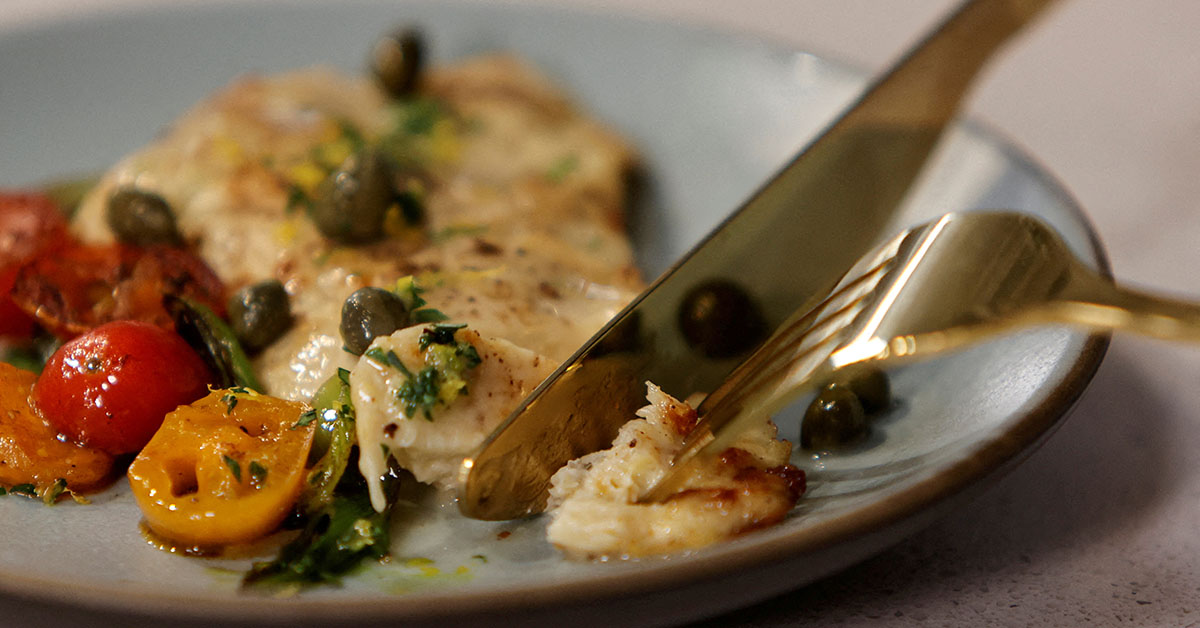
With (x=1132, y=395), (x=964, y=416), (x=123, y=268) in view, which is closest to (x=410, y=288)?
(x=123, y=268)

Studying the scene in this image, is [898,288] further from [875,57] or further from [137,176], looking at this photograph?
[875,57]

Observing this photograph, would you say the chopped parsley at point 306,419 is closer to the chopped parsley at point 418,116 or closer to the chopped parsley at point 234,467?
the chopped parsley at point 234,467

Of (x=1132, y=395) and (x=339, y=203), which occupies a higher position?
(x=339, y=203)

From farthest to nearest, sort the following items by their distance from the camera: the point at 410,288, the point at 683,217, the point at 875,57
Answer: the point at 875,57 < the point at 683,217 < the point at 410,288

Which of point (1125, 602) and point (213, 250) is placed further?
point (213, 250)

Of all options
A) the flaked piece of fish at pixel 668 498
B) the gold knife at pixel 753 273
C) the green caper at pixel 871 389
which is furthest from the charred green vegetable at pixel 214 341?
the green caper at pixel 871 389

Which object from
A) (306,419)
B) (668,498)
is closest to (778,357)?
(668,498)
